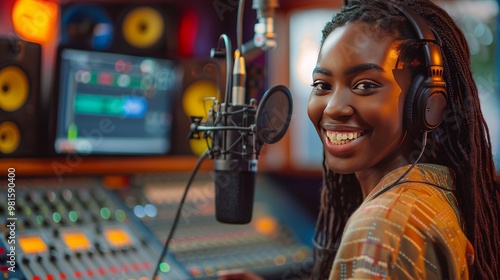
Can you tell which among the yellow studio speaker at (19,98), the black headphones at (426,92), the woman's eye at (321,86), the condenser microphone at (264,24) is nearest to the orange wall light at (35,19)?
the yellow studio speaker at (19,98)

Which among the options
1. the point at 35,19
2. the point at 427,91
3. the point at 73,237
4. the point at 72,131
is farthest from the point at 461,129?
the point at 35,19

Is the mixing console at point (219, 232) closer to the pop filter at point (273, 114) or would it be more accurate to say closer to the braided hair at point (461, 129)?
the pop filter at point (273, 114)

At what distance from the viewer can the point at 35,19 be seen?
2049mm

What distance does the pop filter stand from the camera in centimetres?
102

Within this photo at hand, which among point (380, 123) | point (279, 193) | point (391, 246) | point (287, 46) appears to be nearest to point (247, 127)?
point (380, 123)

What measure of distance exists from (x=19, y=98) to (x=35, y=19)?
1.28ft

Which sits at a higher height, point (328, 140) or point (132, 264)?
point (328, 140)

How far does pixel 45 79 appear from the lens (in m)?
2.15

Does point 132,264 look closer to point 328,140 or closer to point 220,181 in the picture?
point 220,181

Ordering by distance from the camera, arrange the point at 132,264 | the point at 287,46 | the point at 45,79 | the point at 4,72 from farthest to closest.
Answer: the point at 287,46
the point at 45,79
the point at 4,72
the point at 132,264

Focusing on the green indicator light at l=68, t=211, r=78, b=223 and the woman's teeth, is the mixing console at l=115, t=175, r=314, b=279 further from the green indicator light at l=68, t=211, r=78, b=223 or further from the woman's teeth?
the woman's teeth

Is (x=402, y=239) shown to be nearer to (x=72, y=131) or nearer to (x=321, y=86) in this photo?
(x=321, y=86)

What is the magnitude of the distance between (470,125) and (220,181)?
43cm

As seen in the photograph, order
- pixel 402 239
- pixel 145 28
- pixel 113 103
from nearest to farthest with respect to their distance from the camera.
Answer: pixel 402 239 < pixel 113 103 < pixel 145 28
